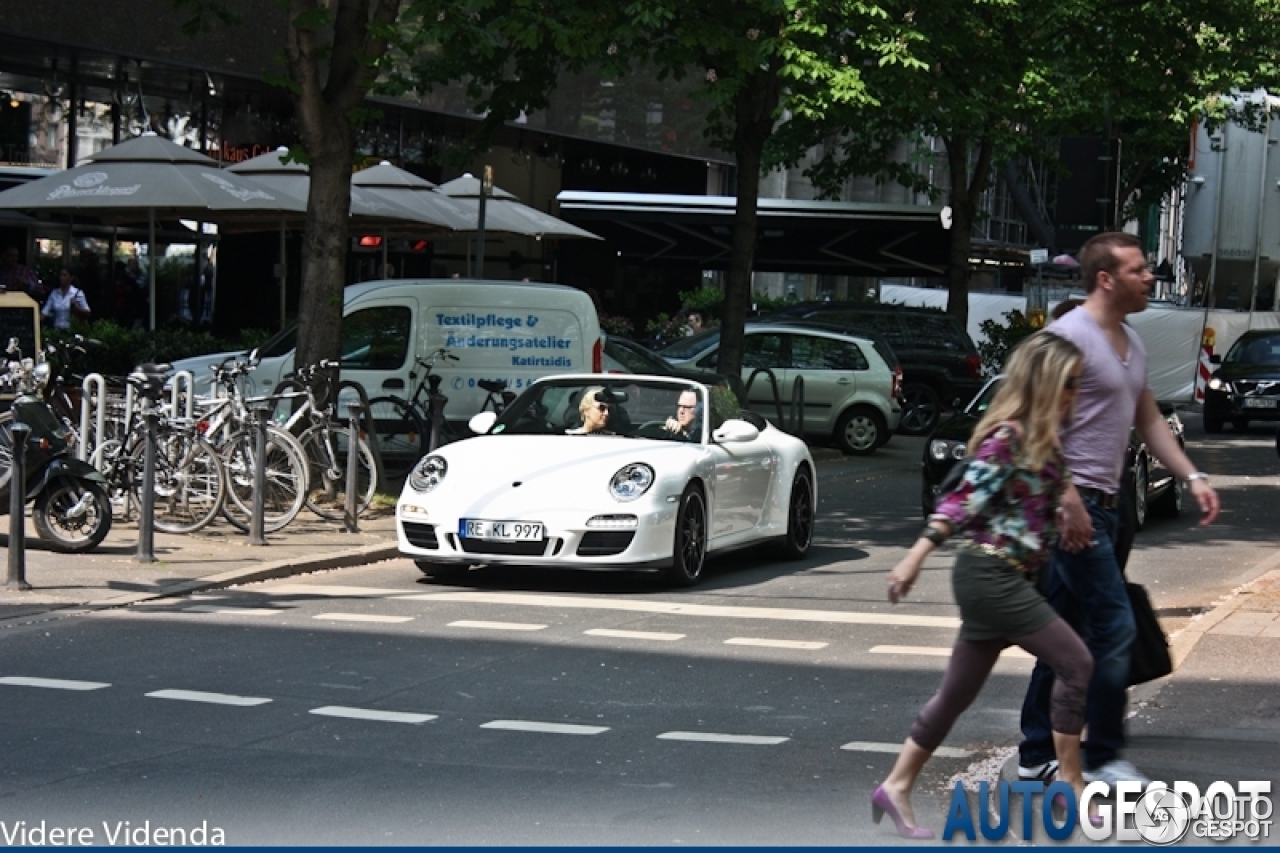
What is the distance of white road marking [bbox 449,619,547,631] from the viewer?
11289 mm

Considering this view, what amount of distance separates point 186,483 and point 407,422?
4.26 meters

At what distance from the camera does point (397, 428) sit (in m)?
19.2

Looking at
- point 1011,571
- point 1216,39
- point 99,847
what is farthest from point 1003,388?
point 1216,39

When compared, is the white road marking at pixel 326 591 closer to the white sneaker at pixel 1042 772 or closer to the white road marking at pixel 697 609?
the white road marking at pixel 697 609

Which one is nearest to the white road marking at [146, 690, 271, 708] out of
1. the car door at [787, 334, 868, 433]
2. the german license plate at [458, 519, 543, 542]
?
the german license plate at [458, 519, 543, 542]

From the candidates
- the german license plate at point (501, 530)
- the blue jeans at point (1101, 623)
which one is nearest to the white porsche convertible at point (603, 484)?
the german license plate at point (501, 530)

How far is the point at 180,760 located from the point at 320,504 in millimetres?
8702

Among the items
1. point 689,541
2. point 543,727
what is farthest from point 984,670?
point 689,541

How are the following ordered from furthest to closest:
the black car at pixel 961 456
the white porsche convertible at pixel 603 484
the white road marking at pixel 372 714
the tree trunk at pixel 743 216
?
the tree trunk at pixel 743 216
the black car at pixel 961 456
the white porsche convertible at pixel 603 484
the white road marking at pixel 372 714

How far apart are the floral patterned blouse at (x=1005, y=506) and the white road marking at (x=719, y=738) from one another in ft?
6.35

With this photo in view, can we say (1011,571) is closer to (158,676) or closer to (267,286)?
(158,676)

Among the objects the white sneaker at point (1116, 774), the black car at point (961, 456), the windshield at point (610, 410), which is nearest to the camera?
the white sneaker at point (1116, 774)

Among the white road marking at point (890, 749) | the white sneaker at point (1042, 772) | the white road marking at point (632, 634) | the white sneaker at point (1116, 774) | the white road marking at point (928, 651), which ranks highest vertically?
the white sneaker at point (1116, 774)

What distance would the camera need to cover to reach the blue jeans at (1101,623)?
7.00 meters
